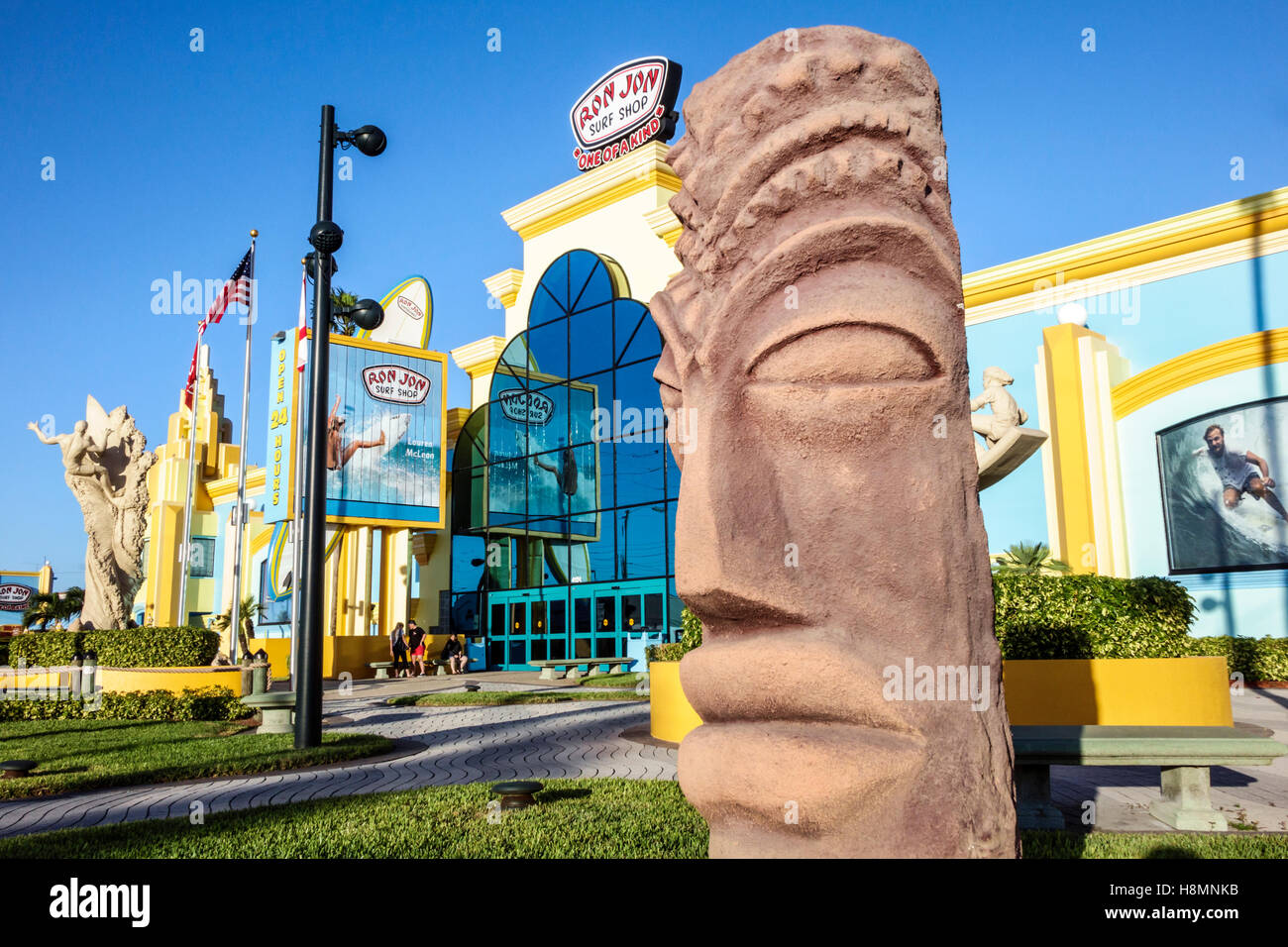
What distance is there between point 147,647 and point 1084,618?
13882mm

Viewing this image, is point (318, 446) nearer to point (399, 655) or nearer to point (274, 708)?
point (274, 708)

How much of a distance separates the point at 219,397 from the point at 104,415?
1628cm

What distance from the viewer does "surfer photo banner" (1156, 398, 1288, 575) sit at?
47.4ft

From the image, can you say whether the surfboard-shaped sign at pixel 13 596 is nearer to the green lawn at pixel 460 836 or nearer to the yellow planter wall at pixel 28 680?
the yellow planter wall at pixel 28 680

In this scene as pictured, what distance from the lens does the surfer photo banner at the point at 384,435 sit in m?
22.2

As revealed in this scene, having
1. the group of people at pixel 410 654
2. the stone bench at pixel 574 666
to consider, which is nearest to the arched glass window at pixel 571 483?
the stone bench at pixel 574 666

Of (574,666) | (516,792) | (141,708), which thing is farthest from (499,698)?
(516,792)

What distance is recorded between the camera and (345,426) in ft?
72.9

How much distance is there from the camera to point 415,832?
4754 millimetres

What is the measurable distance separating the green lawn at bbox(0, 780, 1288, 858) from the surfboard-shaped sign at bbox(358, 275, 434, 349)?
19998mm

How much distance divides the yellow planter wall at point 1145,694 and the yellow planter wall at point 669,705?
9.32 ft

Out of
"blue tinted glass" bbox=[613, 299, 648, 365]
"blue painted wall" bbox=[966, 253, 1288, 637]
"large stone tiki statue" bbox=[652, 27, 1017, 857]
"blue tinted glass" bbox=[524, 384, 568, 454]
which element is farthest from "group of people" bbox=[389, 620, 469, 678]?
"large stone tiki statue" bbox=[652, 27, 1017, 857]
